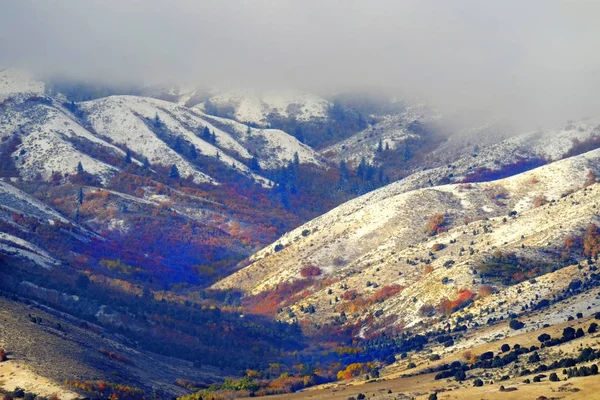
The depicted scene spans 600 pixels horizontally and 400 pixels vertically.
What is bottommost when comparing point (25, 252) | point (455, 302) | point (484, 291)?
point (455, 302)

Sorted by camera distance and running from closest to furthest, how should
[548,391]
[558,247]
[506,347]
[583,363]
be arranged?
[548,391] < [583,363] < [506,347] < [558,247]

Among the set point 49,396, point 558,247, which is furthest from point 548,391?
point 558,247

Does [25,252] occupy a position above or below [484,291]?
above

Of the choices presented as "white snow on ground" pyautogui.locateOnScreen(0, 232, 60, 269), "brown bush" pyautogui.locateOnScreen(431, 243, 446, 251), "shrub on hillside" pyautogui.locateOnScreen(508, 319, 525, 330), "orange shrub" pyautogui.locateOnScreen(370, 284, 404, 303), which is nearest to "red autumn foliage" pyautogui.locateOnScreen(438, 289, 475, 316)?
"orange shrub" pyautogui.locateOnScreen(370, 284, 404, 303)

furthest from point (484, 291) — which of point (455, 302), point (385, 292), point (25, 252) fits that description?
point (25, 252)

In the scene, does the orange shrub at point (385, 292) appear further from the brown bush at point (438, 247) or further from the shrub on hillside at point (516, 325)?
the shrub on hillside at point (516, 325)

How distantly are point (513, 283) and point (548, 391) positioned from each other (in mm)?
67709

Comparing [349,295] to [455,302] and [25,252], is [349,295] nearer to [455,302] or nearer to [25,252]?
[455,302]

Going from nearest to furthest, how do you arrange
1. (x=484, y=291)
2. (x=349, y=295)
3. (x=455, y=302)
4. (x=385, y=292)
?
1. (x=484, y=291)
2. (x=455, y=302)
3. (x=385, y=292)
4. (x=349, y=295)

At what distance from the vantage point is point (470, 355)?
135750 mm

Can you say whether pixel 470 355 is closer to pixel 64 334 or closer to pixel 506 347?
pixel 506 347

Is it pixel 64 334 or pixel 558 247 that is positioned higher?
pixel 558 247

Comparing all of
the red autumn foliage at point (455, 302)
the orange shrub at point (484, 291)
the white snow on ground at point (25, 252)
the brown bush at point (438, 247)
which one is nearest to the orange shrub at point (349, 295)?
the brown bush at point (438, 247)

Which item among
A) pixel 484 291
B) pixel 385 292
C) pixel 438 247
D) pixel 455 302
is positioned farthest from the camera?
pixel 438 247
